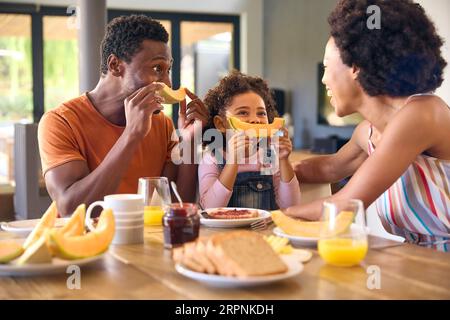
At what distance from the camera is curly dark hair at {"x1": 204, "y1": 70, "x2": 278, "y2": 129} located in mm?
2670

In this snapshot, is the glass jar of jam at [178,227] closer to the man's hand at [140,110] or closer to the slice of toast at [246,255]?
the slice of toast at [246,255]

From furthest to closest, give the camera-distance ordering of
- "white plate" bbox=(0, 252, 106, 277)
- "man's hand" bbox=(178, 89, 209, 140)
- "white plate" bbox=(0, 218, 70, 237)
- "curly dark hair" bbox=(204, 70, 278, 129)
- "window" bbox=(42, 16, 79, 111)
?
"window" bbox=(42, 16, 79, 111)
"curly dark hair" bbox=(204, 70, 278, 129)
"man's hand" bbox=(178, 89, 209, 140)
"white plate" bbox=(0, 218, 70, 237)
"white plate" bbox=(0, 252, 106, 277)

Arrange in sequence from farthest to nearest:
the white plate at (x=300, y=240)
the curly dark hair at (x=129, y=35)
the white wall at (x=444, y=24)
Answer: the white wall at (x=444, y=24)
the curly dark hair at (x=129, y=35)
the white plate at (x=300, y=240)

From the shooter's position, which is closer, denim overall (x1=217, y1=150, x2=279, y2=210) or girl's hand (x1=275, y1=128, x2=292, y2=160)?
girl's hand (x1=275, y1=128, x2=292, y2=160)

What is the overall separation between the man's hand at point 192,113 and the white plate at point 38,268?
1.34m

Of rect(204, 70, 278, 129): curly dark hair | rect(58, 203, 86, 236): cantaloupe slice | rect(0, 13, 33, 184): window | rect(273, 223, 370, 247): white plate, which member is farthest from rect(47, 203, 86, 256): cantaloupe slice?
rect(0, 13, 33, 184): window

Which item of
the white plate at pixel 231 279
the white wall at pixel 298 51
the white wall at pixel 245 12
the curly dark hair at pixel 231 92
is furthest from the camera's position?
the white wall at pixel 245 12

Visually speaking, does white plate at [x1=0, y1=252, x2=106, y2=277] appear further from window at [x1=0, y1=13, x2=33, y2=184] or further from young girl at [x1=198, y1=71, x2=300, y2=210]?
window at [x1=0, y1=13, x2=33, y2=184]

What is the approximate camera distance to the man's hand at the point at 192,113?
8.36ft

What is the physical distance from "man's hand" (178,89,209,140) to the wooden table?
3.84ft

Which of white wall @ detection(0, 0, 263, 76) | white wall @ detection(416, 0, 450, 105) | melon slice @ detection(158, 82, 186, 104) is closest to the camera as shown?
melon slice @ detection(158, 82, 186, 104)

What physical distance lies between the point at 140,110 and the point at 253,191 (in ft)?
2.26

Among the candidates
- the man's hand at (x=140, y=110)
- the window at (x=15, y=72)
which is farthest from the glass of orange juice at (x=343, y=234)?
the window at (x=15, y=72)

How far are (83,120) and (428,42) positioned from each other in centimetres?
138
